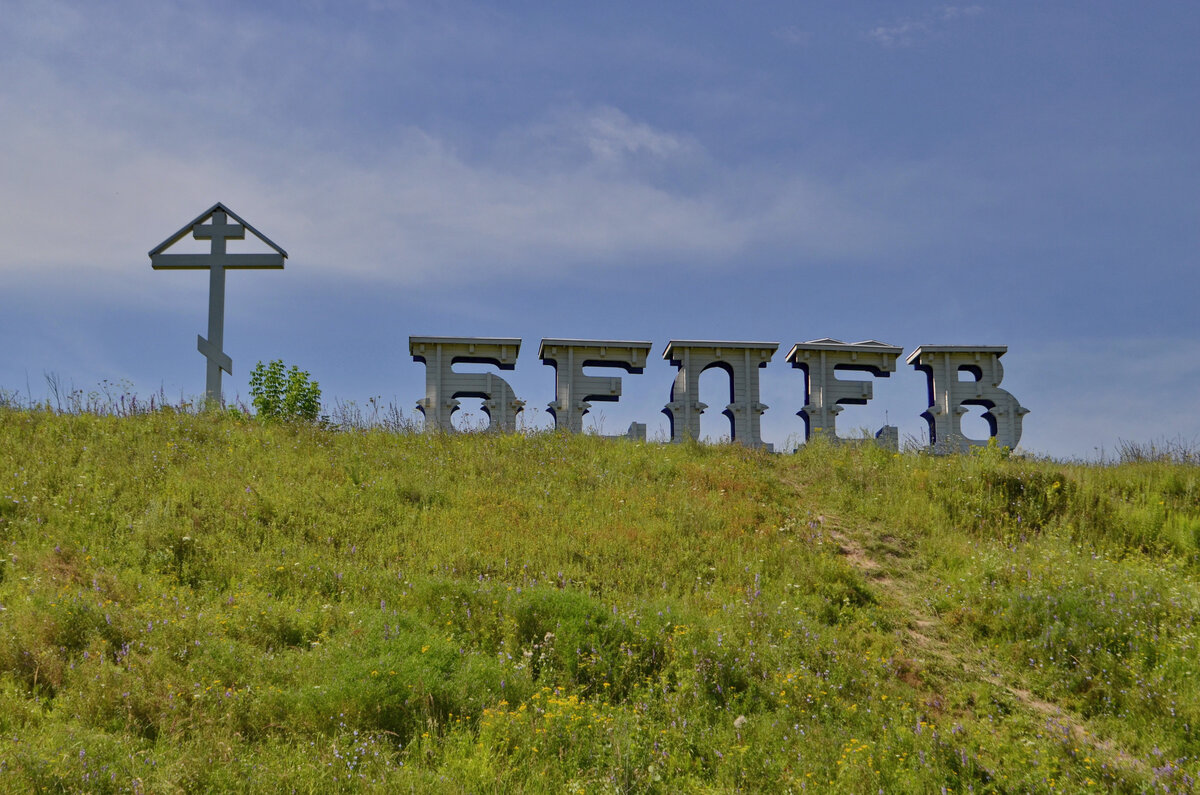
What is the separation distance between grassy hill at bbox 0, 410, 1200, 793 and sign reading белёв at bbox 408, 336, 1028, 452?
5.20 meters

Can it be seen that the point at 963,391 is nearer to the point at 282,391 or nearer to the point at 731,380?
the point at 731,380

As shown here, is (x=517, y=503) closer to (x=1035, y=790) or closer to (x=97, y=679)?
(x=97, y=679)

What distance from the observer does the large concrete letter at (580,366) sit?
62.0 feet

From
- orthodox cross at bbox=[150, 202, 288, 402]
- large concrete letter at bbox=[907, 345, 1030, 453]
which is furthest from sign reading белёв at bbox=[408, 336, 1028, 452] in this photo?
orthodox cross at bbox=[150, 202, 288, 402]

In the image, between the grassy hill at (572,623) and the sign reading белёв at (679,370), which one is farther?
the sign reading белёв at (679,370)

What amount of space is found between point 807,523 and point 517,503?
445cm

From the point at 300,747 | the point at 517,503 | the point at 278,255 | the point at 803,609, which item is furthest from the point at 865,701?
the point at 278,255

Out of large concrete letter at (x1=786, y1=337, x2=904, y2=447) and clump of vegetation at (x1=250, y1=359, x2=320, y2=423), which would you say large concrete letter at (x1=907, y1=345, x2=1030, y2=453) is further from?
clump of vegetation at (x1=250, y1=359, x2=320, y2=423)

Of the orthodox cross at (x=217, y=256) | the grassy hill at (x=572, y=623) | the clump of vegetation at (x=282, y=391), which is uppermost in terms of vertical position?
the orthodox cross at (x=217, y=256)

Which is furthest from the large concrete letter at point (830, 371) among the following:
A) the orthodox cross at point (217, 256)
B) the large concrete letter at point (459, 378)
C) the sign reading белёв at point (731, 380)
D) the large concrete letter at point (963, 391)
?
the orthodox cross at point (217, 256)

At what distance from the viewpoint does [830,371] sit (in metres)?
19.5

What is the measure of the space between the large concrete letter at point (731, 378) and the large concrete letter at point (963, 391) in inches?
161

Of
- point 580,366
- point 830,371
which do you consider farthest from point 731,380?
point 580,366

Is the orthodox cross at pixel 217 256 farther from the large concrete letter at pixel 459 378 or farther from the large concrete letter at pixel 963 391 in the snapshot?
the large concrete letter at pixel 963 391
